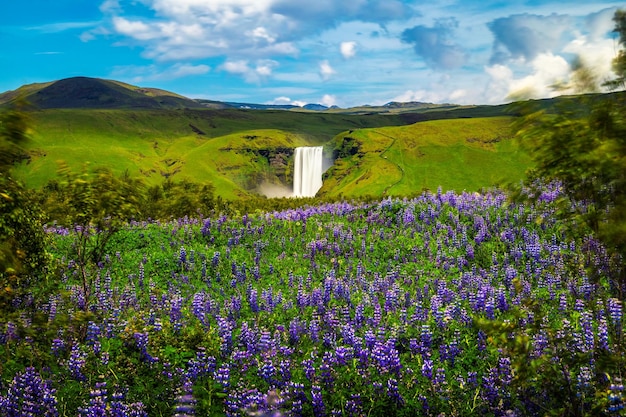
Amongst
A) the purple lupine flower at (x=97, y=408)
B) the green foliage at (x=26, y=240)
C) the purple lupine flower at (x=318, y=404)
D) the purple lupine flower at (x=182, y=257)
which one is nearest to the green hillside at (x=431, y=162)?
the purple lupine flower at (x=182, y=257)

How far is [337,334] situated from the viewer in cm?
1181

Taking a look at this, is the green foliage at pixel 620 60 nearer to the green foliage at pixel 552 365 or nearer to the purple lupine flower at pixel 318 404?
the green foliage at pixel 552 365

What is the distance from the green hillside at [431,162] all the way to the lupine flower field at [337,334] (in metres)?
122

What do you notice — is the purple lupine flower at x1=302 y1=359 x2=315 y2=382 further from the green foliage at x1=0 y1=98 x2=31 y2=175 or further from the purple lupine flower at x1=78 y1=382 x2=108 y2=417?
the green foliage at x1=0 y1=98 x2=31 y2=175

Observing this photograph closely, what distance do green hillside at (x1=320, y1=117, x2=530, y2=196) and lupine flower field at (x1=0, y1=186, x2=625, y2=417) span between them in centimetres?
12244

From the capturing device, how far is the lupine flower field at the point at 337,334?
7971mm

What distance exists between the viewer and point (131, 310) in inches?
550

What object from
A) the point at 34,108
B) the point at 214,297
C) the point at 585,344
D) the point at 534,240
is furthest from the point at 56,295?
the point at 534,240

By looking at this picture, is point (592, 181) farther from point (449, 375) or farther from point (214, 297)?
point (214, 297)

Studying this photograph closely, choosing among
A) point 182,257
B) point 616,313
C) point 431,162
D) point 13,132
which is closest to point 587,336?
point 616,313

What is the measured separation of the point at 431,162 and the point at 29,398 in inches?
6527

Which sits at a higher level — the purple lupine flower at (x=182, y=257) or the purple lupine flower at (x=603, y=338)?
the purple lupine flower at (x=603, y=338)

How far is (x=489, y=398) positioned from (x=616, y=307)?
3277 mm

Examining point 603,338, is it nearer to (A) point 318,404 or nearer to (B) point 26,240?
(A) point 318,404
